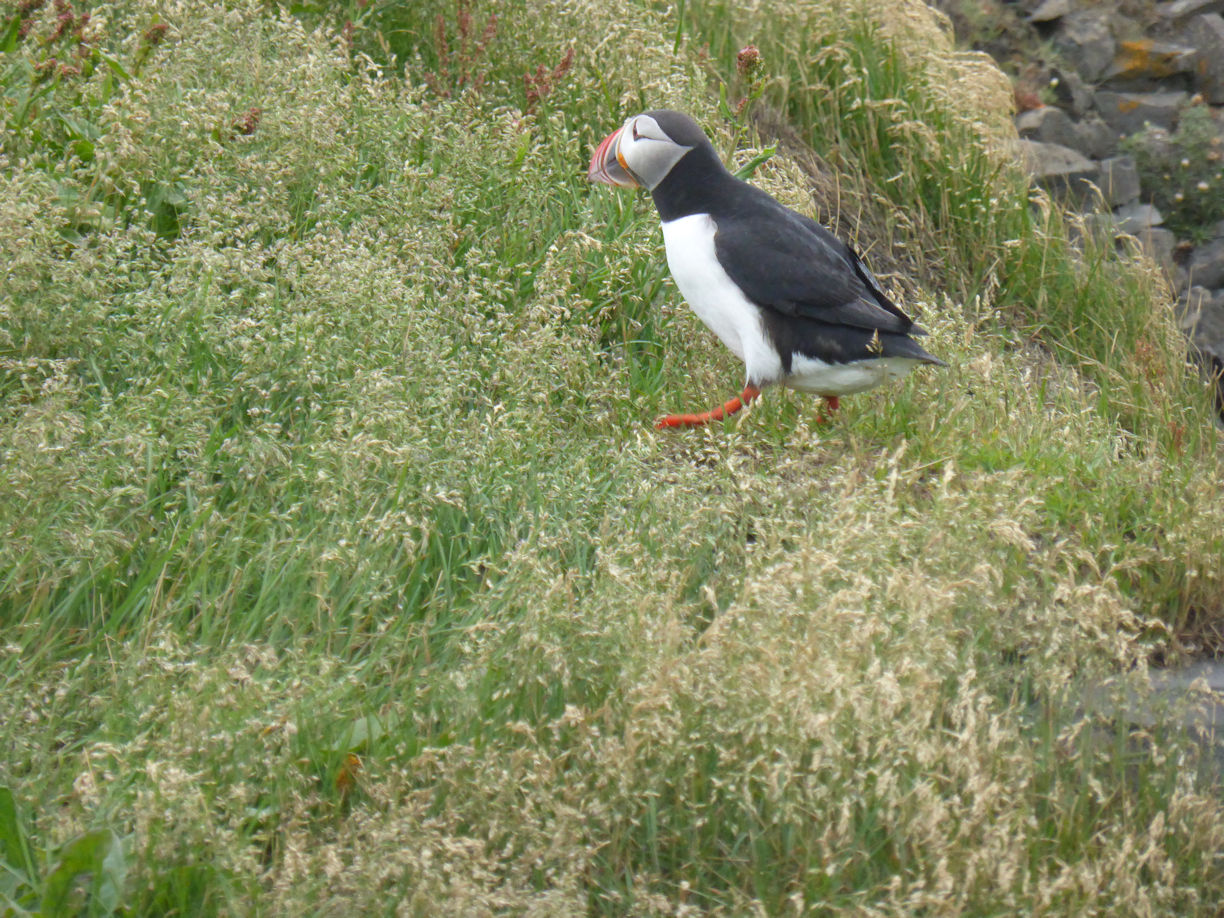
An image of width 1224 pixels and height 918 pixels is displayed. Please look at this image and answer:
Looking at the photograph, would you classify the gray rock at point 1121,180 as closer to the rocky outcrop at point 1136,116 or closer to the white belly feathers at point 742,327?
the rocky outcrop at point 1136,116

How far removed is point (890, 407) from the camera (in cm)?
410

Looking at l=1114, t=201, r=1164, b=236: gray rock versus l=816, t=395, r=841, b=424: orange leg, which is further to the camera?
l=1114, t=201, r=1164, b=236: gray rock

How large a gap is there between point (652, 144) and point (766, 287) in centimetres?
66

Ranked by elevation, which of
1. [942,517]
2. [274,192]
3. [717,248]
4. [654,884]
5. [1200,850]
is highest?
[274,192]

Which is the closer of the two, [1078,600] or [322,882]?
[322,882]

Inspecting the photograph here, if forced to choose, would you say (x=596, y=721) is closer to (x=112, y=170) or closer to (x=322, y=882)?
(x=322, y=882)

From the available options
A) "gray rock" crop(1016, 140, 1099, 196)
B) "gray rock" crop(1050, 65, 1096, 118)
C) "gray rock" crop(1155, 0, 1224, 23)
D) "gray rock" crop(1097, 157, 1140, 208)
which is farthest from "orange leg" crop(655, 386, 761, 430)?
"gray rock" crop(1155, 0, 1224, 23)

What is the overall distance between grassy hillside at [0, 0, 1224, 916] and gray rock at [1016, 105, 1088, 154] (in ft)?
6.26

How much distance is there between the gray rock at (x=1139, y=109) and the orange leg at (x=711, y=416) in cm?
469

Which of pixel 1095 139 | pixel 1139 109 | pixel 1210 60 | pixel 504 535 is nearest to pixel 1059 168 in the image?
pixel 1095 139

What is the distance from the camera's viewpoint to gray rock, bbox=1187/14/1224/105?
7656 millimetres

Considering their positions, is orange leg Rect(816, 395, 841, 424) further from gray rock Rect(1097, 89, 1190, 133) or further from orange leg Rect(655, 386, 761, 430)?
gray rock Rect(1097, 89, 1190, 133)

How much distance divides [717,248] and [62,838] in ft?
8.41

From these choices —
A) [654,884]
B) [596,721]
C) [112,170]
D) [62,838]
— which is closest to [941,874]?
[654,884]
